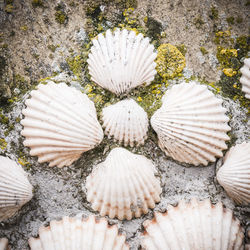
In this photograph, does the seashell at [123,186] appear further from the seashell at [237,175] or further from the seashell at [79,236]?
the seashell at [237,175]

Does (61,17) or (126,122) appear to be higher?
(61,17)

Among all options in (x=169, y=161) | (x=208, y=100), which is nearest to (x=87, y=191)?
(x=169, y=161)

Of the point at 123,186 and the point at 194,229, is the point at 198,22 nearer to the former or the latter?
the point at 123,186

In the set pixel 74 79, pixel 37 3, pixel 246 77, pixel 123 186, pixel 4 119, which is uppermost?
pixel 37 3

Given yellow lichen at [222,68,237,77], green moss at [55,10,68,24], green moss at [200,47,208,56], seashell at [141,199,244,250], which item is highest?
green moss at [55,10,68,24]

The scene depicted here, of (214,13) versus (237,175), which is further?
(214,13)

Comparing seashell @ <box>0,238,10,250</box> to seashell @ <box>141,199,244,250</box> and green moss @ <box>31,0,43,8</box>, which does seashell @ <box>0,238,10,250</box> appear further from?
green moss @ <box>31,0,43,8</box>

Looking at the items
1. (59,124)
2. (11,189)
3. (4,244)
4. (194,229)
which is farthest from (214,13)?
(4,244)

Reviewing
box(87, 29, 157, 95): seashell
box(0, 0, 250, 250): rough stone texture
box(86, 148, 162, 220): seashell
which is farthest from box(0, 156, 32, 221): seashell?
box(87, 29, 157, 95): seashell
